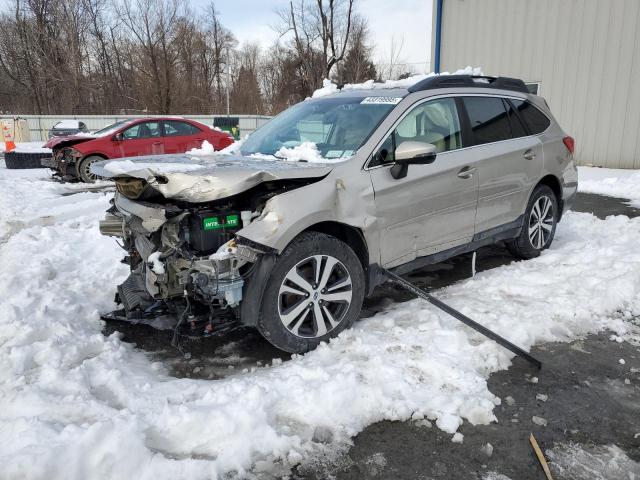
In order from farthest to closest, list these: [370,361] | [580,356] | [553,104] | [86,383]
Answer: [553,104] → [580,356] → [370,361] → [86,383]

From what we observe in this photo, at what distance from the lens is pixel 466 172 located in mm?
4375

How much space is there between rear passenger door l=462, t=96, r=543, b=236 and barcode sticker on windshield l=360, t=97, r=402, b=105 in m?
0.87

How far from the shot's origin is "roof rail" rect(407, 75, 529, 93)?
4.27m

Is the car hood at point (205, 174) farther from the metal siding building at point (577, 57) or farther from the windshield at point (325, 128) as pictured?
the metal siding building at point (577, 57)

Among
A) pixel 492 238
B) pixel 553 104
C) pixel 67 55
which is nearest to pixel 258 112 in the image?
pixel 67 55

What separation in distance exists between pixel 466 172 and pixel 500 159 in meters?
0.60

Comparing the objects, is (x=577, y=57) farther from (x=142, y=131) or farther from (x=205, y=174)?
(x=205, y=174)

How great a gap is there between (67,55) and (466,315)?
4372cm

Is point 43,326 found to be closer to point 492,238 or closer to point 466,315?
point 466,315

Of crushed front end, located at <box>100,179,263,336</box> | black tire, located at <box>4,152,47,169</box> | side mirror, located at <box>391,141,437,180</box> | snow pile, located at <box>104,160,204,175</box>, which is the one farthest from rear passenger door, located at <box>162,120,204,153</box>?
crushed front end, located at <box>100,179,263,336</box>

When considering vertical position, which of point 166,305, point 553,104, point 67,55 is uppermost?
point 67,55

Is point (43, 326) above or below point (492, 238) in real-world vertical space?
below

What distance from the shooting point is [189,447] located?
2.44 metres

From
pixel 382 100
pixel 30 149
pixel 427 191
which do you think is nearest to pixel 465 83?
pixel 382 100
